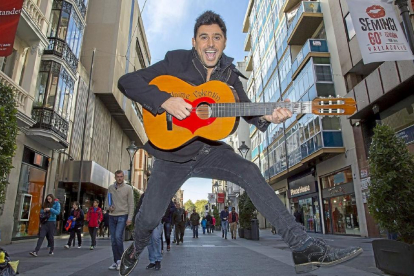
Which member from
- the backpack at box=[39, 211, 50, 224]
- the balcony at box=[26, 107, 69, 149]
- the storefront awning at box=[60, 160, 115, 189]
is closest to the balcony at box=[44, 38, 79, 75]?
the balcony at box=[26, 107, 69, 149]

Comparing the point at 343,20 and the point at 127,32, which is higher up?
the point at 127,32

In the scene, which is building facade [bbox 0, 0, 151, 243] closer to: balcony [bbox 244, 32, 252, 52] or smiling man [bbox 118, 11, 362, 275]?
smiling man [bbox 118, 11, 362, 275]

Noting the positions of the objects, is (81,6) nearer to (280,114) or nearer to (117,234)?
(117,234)

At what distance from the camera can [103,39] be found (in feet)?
88.7

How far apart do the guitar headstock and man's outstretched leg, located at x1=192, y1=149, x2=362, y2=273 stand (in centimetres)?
90

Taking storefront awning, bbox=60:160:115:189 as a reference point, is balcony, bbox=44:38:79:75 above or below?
above

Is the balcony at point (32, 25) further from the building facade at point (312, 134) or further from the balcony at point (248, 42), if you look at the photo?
the balcony at point (248, 42)

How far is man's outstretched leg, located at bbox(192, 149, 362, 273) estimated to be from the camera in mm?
2285

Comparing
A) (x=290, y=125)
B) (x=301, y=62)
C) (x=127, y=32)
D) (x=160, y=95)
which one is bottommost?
(x=160, y=95)

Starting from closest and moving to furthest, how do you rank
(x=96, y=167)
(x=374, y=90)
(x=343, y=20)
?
(x=374, y=90) → (x=343, y=20) → (x=96, y=167)

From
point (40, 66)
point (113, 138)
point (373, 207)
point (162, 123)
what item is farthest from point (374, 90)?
point (113, 138)

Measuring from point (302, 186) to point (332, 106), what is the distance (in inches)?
961

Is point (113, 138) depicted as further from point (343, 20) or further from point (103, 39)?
point (343, 20)

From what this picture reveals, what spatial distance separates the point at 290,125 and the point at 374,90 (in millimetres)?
10891
